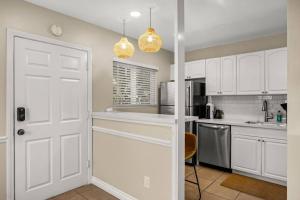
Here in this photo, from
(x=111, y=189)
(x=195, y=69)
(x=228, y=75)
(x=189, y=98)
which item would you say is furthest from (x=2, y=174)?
(x=228, y=75)

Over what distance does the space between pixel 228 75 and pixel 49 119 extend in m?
3.28

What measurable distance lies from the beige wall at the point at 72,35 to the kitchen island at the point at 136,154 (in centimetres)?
57

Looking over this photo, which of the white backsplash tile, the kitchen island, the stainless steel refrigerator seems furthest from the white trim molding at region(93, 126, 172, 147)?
the white backsplash tile

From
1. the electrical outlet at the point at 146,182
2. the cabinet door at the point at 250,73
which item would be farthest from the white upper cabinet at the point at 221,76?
the electrical outlet at the point at 146,182

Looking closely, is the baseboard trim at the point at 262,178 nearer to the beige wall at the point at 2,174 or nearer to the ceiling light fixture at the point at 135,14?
the ceiling light fixture at the point at 135,14

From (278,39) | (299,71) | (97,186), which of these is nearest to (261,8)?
(278,39)

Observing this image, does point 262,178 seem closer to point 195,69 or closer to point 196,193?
point 196,193

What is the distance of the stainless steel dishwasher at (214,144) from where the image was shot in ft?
11.1

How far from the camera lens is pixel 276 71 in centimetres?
316

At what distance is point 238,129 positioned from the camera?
3.26 meters

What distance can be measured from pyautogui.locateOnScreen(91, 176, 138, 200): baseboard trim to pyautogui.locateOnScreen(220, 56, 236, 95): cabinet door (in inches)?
105

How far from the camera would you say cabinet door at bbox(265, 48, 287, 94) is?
10.2 feet

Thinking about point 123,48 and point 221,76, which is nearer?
point 123,48

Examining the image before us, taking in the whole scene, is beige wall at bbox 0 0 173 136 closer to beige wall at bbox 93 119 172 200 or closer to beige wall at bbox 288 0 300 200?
beige wall at bbox 93 119 172 200
